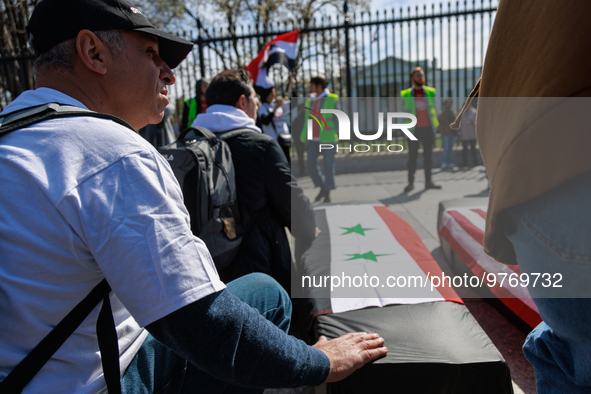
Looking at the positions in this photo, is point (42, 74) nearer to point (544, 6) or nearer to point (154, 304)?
point (154, 304)

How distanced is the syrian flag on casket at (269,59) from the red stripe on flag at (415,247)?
3.30 meters

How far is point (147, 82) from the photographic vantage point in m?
1.09

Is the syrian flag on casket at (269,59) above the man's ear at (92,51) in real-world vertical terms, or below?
above

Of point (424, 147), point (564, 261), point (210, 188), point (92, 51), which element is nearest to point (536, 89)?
point (564, 261)

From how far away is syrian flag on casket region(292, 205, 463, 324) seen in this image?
1805 mm

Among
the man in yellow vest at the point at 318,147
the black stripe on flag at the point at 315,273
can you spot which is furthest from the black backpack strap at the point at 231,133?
the man in yellow vest at the point at 318,147

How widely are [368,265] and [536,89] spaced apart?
1592 mm

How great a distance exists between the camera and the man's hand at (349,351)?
113 cm

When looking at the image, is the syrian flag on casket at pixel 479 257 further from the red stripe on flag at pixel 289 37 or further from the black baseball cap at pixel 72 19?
the red stripe on flag at pixel 289 37

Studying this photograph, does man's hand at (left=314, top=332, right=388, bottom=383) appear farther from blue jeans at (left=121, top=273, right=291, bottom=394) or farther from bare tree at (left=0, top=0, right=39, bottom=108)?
bare tree at (left=0, top=0, right=39, bottom=108)

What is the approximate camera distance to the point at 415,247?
2504mm

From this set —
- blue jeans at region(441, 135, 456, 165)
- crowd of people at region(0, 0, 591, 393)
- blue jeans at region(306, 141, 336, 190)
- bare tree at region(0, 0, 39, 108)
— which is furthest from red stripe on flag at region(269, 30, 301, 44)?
crowd of people at region(0, 0, 591, 393)

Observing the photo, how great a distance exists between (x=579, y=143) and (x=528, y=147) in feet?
0.27

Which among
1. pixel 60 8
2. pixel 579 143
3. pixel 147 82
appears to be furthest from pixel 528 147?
pixel 60 8
